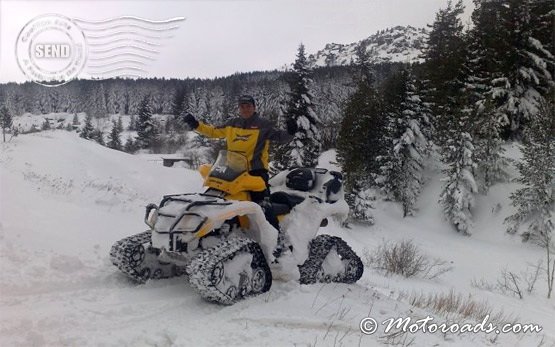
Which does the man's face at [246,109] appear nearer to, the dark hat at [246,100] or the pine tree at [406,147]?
the dark hat at [246,100]

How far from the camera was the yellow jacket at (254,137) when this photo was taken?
5352 mm

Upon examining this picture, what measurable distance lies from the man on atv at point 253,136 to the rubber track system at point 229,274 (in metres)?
0.68

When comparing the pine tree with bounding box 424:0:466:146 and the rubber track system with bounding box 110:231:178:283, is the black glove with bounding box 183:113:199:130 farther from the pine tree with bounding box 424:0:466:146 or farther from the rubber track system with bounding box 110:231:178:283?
the pine tree with bounding box 424:0:466:146

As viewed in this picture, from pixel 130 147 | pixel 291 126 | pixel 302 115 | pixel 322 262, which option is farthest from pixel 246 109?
pixel 130 147

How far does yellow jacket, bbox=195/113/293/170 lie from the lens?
5352mm

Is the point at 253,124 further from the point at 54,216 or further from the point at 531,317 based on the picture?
the point at 531,317

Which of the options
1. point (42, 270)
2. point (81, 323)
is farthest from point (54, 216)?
point (81, 323)

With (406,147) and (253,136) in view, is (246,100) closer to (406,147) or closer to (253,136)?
(253,136)

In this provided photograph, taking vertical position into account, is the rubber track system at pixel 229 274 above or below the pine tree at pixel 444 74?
below

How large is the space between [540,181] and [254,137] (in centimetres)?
2100

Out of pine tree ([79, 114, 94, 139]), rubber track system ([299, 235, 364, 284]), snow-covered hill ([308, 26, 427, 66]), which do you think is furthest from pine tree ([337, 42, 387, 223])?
pine tree ([79, 114, 94, 139])

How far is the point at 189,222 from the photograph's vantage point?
443 cm

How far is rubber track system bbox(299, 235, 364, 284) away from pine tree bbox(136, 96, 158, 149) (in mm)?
49229

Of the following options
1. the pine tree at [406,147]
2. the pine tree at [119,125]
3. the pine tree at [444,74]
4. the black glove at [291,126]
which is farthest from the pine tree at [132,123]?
the black glove at [291,126]
